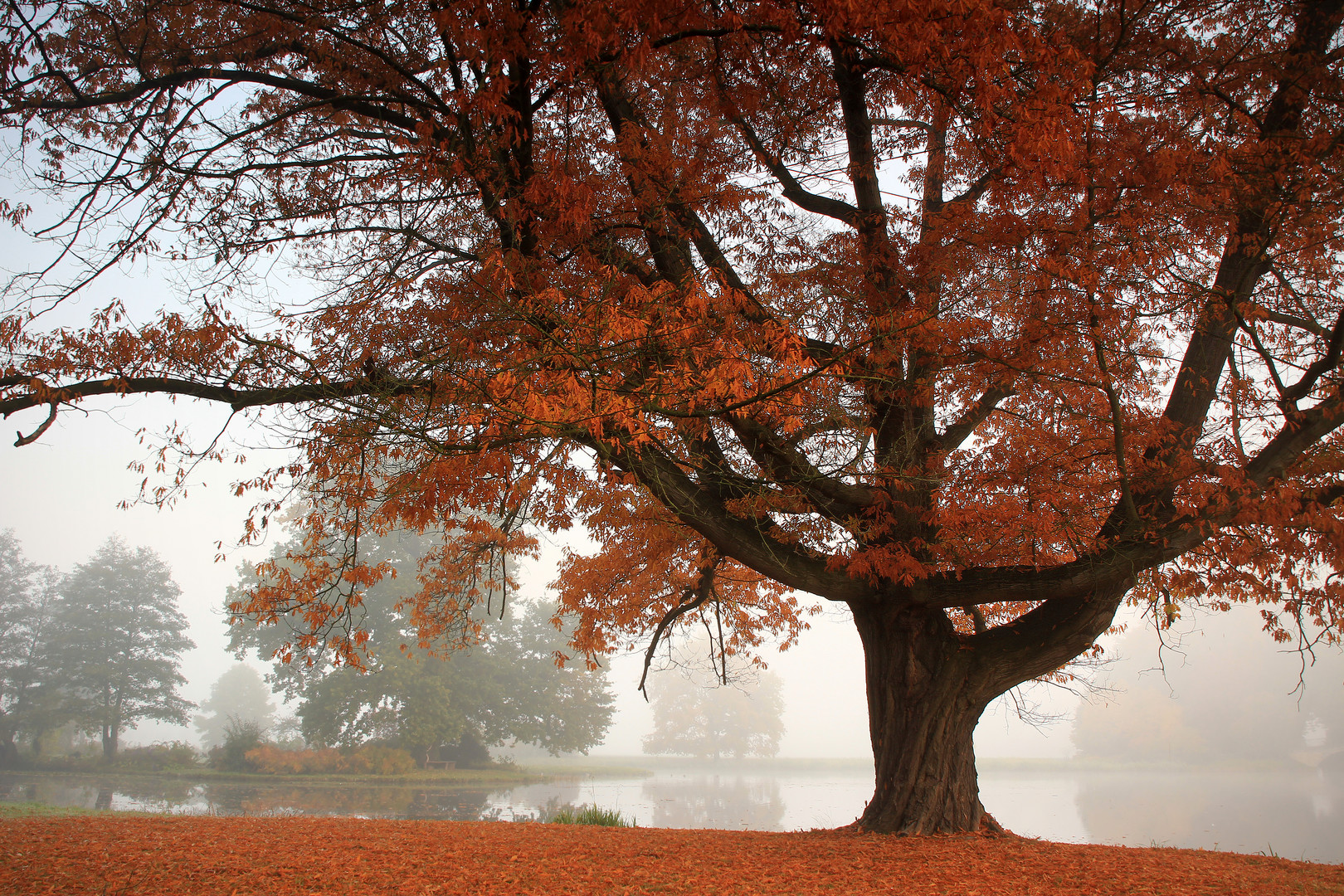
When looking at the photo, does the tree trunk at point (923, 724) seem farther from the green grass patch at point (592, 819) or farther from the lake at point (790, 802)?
the green grass patch at point (592, 819)

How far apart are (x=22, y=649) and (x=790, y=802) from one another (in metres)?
30.9

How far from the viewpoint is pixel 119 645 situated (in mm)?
26375

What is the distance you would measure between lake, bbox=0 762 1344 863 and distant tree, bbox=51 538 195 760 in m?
4.92

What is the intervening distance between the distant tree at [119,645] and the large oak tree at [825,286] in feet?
86.6

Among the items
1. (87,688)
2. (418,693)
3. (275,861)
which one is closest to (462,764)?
(418,693)

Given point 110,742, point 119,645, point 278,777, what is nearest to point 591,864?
point 278,777

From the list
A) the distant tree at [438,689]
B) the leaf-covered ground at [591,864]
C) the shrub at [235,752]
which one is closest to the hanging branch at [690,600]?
the leaf-covered ground at [591,864]

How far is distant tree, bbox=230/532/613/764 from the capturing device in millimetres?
23453

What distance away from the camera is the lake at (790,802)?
12766mm

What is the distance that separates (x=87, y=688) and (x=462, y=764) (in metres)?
14.3

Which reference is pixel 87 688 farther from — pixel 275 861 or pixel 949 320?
pixel 949 320

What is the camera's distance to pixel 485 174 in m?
4.94

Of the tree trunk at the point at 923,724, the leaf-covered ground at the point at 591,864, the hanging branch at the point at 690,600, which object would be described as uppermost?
the hanging branch at the point at 690,600

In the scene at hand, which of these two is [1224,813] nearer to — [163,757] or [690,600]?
[690,600]
